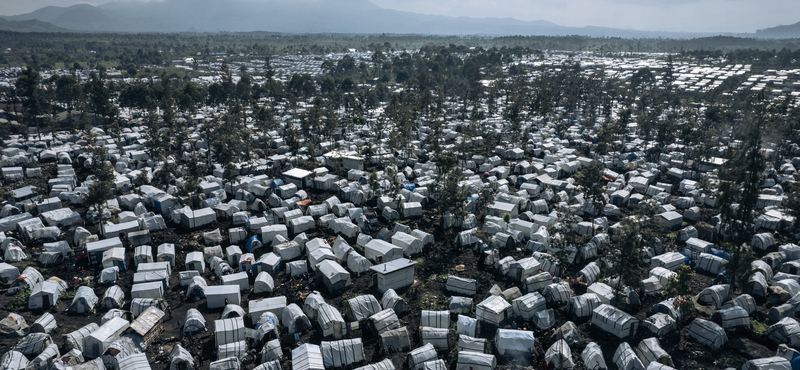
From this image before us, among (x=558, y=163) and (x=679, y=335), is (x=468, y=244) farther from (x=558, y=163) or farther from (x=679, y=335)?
(x=558, y=163)

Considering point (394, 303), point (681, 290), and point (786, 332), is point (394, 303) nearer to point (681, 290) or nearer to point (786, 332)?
point (681, 290)

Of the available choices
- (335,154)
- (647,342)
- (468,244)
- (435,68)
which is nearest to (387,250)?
(468,244)

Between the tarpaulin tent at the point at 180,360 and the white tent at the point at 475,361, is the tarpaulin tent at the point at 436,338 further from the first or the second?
the tarpaulin tent at the point at 180,360

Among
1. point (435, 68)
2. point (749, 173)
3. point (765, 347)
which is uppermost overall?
point (435, 68)

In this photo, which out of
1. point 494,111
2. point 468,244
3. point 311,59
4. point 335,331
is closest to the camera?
point 335,331

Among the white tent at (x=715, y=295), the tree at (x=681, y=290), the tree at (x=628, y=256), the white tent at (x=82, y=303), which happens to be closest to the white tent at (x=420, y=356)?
the tree at (x=628, y=256)

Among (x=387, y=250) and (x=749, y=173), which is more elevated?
(x=749, y=173)

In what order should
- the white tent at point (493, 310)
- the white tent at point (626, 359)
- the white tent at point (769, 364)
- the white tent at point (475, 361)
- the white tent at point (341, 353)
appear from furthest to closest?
the white tent at point (493, 310)
the white tent at point (341, 353)
the white tent at point (475, 361)
the white tent at point (626, 359)
the white tent at point (769, 364)
